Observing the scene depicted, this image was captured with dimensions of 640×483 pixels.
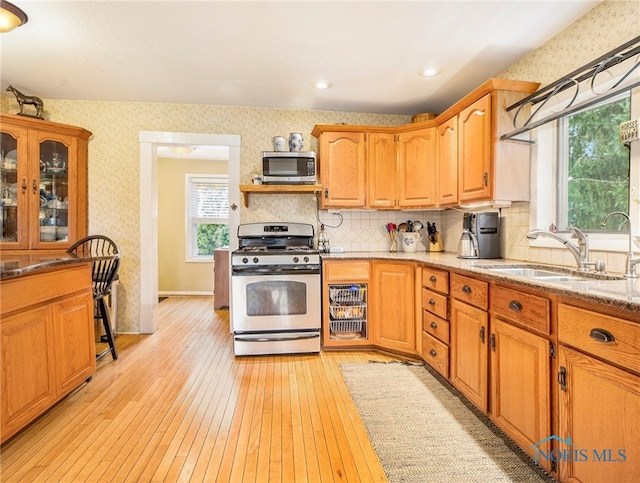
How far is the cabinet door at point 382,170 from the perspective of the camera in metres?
3.29

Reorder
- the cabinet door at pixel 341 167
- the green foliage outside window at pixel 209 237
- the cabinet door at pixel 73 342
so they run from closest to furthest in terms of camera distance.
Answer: the cabinet door at pixel 73 342 < the cabinet door at pixel 341 167 < the green foliage outside window at pixel 209 237

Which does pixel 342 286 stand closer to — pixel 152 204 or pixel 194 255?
pixel 152 204

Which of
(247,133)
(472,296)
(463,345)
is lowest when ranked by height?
(463,345)

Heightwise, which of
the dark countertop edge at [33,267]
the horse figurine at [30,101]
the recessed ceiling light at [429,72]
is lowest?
the dark countertop edge at [33,267]

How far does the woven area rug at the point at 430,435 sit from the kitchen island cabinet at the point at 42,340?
1.77 meters

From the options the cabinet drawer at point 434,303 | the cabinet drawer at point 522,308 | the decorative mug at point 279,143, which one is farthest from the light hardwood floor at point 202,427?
the decorative mug at point 279,143

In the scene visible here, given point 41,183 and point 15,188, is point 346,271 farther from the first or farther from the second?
point 15,188

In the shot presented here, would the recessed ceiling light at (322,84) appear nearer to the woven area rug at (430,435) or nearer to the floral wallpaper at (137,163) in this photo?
the floral wallpaper at (137,163)

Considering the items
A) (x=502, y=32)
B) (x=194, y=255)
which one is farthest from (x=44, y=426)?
(x=194, y=255)

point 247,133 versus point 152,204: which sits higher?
point 247,133

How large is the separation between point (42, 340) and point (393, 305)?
7.82 feet

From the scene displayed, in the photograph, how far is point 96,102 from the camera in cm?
345

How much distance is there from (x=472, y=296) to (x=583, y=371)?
75cm

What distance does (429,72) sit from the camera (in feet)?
9.11
